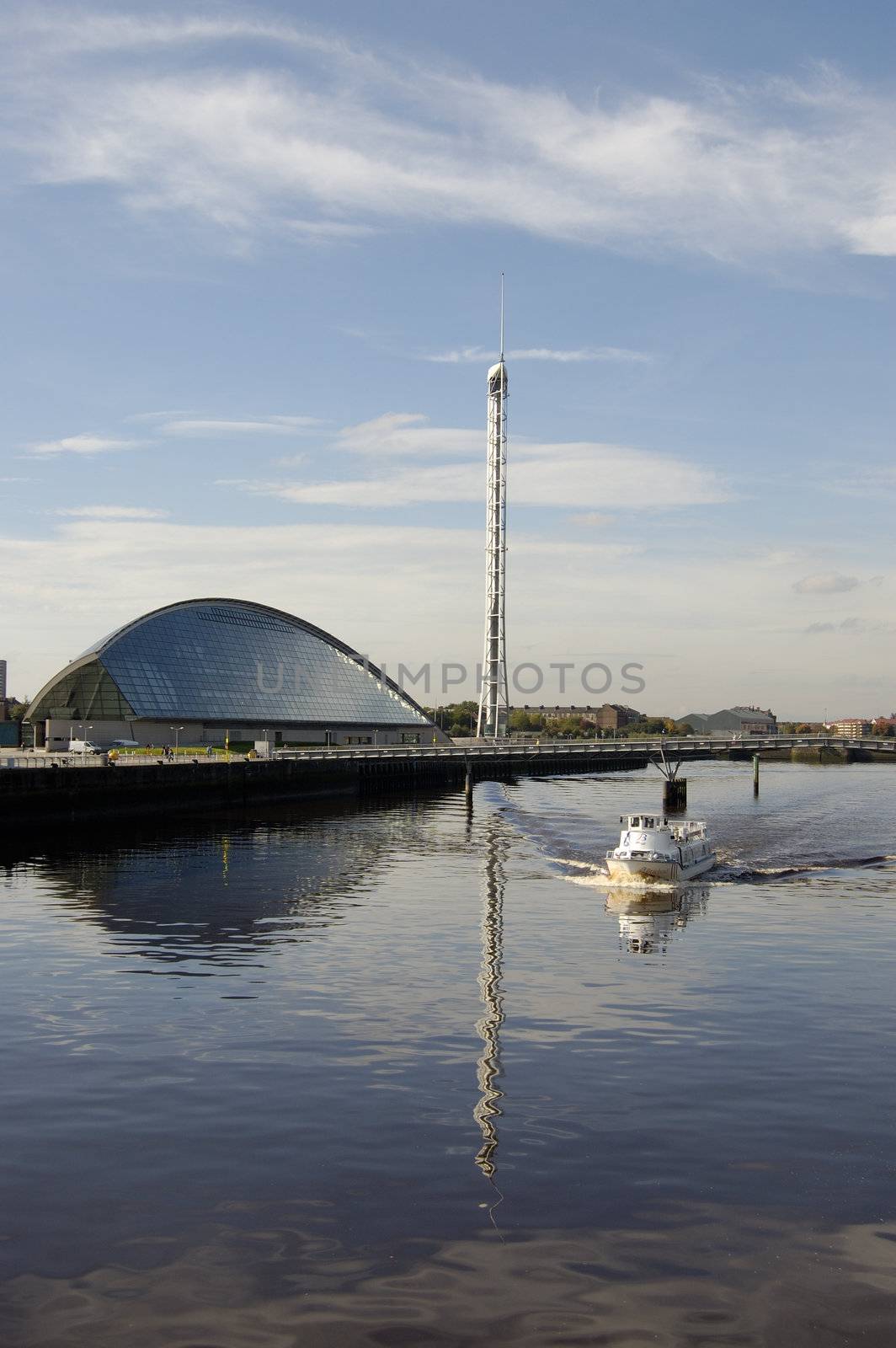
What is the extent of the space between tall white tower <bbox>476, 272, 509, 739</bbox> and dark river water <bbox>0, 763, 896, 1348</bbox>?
135 metres

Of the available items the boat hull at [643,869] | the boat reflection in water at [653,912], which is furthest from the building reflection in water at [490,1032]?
the boat hull at [643,869]

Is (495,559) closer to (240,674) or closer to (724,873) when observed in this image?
(240,674)

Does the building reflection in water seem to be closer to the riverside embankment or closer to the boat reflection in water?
the boat reflection in water

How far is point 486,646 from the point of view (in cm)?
17738

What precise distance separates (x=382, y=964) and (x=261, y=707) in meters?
137

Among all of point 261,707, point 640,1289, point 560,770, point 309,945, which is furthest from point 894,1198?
point 560,770

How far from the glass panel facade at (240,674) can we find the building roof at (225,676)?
0.16 m

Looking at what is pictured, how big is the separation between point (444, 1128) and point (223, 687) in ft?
482

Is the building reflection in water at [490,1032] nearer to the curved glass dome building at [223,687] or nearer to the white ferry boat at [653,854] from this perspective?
the white ferry boat at [653,854]

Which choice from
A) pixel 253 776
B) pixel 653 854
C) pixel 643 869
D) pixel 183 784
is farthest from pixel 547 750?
pixel 643 869

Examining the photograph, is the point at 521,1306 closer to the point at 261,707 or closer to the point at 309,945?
the point at 309,945

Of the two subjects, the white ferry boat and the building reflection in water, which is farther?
the white ferry boat

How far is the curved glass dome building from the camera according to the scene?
144 metres

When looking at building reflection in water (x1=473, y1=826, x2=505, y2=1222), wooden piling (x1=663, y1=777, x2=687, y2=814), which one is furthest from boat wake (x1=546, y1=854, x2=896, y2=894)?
wooden piling (x1=663, y1=777, x2=687, y2=814)
